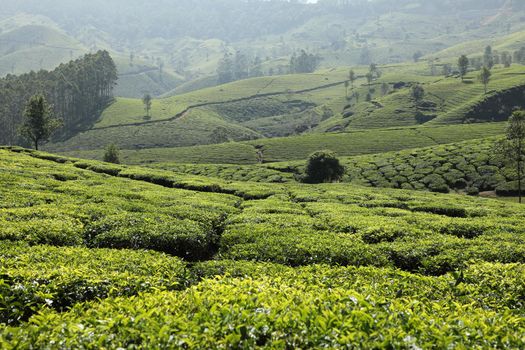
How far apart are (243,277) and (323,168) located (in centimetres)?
7337

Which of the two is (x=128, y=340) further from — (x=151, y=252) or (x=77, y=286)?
(x=151, y=252)

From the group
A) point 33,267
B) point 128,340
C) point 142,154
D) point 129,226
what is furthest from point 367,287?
point 142,154

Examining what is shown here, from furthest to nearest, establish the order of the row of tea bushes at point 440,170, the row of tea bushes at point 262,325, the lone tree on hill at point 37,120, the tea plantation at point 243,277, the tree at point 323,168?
1. the lone tree on hill at point 37,120
2. the tree at point 323,168
3. the row of tea bushes at point 440,170
4. the tea plantation at point 243,277
5. the row of tea bushes at point 262,325

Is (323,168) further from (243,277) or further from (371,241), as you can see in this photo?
(243,277)

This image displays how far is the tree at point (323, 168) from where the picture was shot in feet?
281

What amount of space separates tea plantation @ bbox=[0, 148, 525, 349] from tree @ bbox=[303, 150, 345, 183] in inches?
2189

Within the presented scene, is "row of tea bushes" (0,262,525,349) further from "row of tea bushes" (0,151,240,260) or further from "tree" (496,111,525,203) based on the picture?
"tree" (496,111,525,203)

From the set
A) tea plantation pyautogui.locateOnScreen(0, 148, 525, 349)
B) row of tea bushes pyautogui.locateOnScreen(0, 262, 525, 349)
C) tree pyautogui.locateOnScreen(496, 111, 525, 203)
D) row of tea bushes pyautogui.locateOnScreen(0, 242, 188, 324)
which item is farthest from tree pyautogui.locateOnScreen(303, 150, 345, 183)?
row of tea bushes pyautogui.locateOnScreen(0, 262, 525, 349)

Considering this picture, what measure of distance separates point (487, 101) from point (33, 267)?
206461mm

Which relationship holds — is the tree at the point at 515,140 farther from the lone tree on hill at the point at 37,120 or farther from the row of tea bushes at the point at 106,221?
the lone tree on hill at the point at 37,120

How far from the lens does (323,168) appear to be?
85812 millimetres

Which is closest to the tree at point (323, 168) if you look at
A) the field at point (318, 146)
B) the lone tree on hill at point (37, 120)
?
the field at point (318, 146)

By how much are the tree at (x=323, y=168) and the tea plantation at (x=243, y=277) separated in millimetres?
55599

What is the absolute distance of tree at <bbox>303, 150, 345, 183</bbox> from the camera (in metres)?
85.8
